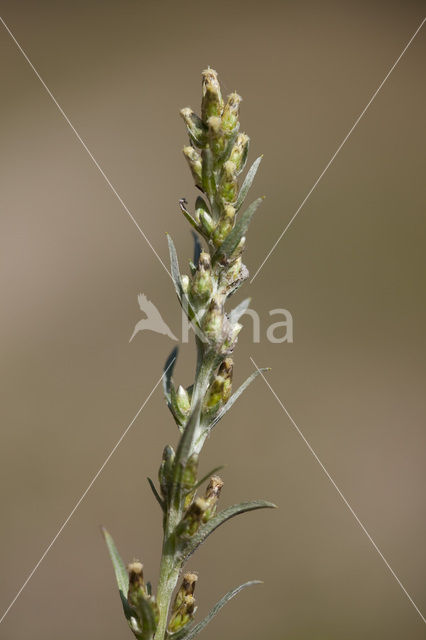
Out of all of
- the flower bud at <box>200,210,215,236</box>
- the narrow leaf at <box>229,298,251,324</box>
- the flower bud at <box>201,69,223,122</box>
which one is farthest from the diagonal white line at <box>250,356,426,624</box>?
the flower bud at <box>201,69,223,122</box>

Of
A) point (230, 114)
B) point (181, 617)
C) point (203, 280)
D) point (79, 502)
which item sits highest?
point (230, 114)

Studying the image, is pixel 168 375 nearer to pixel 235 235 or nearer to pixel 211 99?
pixel 235 235

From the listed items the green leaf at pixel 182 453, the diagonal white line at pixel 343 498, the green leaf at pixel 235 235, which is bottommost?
the diagonal white line at pixel 343 498

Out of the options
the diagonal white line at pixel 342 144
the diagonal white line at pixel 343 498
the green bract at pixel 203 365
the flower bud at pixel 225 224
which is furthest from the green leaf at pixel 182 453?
the diagonal white line at pixel 342 144

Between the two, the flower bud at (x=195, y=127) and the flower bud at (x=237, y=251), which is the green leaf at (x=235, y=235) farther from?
the flower bud at (x=195, y=127)

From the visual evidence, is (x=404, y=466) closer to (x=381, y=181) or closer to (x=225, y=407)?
(x=381, y=181)

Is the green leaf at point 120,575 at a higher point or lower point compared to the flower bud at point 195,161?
lower

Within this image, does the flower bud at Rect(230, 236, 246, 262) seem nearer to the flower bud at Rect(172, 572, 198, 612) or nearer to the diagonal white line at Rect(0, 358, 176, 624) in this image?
the flower bud at Rect(172, 572, 198, 612)
